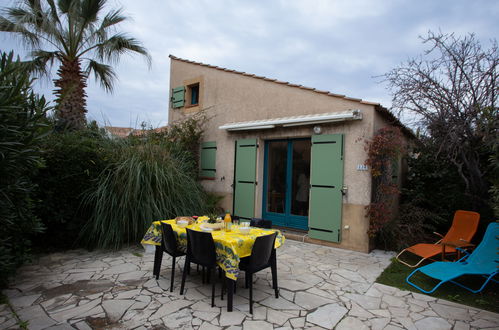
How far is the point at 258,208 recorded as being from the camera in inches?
289

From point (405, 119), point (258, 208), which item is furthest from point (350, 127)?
point (258, 208)

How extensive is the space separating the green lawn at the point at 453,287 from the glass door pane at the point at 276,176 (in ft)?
10.2

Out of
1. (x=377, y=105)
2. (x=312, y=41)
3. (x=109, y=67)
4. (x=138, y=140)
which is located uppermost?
(x=312, y=41)

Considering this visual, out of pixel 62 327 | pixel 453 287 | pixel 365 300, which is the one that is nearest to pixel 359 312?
pixel 365 300

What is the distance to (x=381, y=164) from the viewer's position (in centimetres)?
555

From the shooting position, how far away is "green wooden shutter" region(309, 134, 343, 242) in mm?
5887

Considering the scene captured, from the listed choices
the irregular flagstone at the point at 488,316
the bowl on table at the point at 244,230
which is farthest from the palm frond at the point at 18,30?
the irregular flagstone at the point at 488,316

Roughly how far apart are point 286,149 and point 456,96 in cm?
371

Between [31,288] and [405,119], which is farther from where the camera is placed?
[405,119]

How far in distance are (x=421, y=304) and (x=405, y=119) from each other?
4.10m

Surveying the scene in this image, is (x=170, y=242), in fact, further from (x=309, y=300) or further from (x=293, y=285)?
(x=309, y=300)

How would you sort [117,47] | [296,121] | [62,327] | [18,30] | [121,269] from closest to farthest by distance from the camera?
[62,327] → [121,269] → [296,121] → [18,30] → [117,47]

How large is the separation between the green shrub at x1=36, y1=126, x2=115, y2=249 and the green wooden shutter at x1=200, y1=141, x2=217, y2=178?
3.13m

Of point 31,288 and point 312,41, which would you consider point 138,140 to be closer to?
point 31,288
